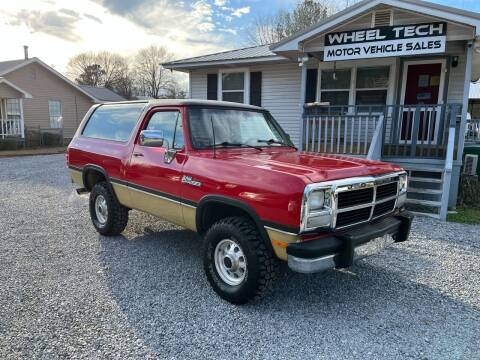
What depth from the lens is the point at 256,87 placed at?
39.0ft

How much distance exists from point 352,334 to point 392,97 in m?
8.18

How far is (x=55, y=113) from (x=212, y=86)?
1741 centimetres

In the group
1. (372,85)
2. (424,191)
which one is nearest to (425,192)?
(424,191)

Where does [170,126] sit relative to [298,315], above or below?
above

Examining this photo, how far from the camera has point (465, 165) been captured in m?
8.94

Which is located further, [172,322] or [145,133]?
[145,133]

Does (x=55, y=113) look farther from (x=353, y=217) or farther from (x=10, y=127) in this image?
(x=353, y=217)

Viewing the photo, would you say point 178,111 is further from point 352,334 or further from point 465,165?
point 465,165

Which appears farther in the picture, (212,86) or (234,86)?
(212,86)

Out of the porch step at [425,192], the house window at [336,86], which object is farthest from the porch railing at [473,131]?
the porch step at [425,192]

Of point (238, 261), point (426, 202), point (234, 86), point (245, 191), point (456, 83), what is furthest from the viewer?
point (234, 86)

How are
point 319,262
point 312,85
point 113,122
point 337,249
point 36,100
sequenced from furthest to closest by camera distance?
point 36,100 → point 312,85 → point 113,122 → point 337,249 → point 319,262

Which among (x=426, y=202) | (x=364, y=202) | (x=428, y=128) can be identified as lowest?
(x=426, y=202)

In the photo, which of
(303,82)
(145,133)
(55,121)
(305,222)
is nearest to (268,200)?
(305,222)
